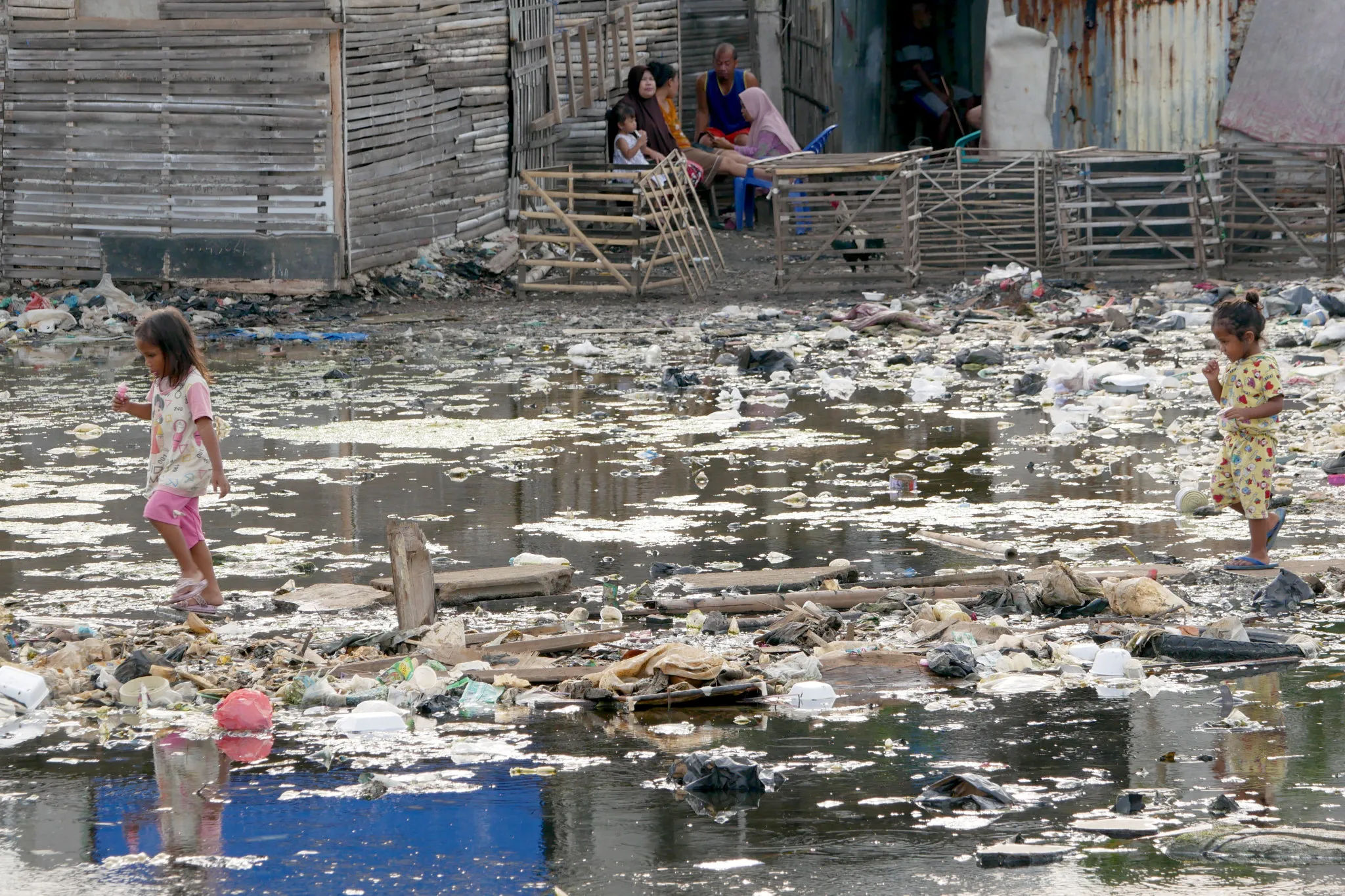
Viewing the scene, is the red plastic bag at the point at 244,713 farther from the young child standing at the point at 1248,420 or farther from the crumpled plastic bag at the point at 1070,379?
the crumpled plastic bag at the point at 1070,379

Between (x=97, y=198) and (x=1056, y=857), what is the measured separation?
47.2 ft

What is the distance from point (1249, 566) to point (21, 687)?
14.8 feet

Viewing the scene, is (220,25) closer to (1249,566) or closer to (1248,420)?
(1248,420)

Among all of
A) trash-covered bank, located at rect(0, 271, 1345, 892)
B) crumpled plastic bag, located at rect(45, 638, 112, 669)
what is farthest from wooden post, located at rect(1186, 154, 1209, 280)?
crumpled plastic bag, located at rect(45, 638, 112, 669)

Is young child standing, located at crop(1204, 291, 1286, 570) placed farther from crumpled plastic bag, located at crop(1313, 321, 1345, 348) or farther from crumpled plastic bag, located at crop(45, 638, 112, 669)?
crumpled plastic bag, located at crop(1313, 321, 1345, 348)

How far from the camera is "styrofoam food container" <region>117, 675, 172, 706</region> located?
5.42 m

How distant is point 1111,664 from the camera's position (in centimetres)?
546

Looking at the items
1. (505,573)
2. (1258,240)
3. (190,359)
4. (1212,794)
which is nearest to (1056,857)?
(1212,794)

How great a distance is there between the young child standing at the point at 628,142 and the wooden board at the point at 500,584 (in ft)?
37.9

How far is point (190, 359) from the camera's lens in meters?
6.89

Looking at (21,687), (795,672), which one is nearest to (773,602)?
(795,672)

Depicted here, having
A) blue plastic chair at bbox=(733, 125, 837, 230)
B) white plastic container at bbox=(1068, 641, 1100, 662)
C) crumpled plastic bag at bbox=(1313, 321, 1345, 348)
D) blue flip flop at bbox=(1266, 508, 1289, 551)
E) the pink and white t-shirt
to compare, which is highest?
blue plastic chair at bbox=(733, 125, 837, 230)

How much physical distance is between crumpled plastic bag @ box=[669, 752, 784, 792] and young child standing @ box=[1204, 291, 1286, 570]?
296 centimetres

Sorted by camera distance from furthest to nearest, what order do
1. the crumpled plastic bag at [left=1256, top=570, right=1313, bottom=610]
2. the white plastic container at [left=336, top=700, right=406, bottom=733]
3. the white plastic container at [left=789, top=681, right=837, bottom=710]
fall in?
the crumpled plastic bag at [left=1256, top=570, right=1313, bottom=610]
the white plastic container at [left=789, top=681, right=837, bottom=710]
the white plastic container at [left=336, top=700, right=406, bottom=733]
